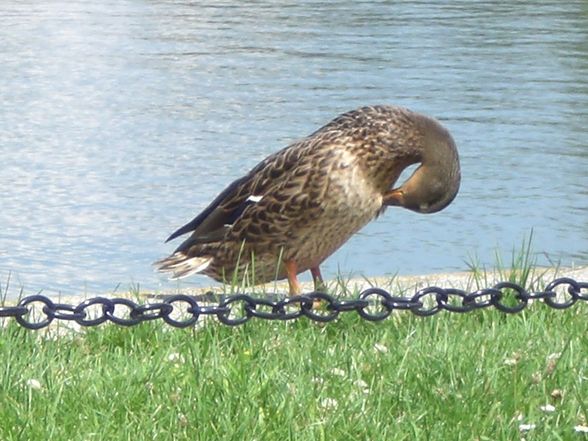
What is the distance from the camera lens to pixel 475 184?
10.9 m

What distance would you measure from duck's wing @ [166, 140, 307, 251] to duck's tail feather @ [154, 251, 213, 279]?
0.21ft

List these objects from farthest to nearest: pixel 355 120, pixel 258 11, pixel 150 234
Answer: pixel 258 11 → pixel 150 234 → pixel 355 120

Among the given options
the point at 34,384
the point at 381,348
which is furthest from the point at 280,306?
the point at 34,384

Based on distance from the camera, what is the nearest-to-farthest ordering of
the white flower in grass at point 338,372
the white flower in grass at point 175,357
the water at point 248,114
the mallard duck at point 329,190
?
the white flower in grass at point 338,372, the white flower in grass at point 175,357, the mallard duck at point 329,190, the water at point 248,114

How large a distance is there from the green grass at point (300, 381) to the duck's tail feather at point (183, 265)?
167 centimetres

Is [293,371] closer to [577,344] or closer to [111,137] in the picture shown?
[577,344]

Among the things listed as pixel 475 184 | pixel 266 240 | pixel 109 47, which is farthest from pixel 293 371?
pixel 109 47

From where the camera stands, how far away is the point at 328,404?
160 inches

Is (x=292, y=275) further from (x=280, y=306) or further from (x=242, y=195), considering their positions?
(x=280, y=306)

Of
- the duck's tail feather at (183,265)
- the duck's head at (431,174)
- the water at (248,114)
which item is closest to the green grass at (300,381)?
the duck's head at (431,174)

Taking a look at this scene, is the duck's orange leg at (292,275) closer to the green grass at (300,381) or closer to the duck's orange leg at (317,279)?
the duck's orange leg at (317,279)

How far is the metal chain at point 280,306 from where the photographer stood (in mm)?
4738

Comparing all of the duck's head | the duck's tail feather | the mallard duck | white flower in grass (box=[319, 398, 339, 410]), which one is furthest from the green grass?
the duck's tail feather

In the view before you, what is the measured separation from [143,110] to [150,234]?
454 centimetres
